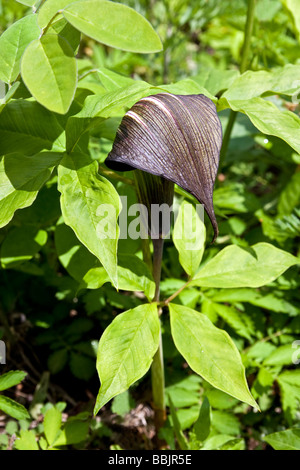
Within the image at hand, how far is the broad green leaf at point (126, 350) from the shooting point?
87 centimetres

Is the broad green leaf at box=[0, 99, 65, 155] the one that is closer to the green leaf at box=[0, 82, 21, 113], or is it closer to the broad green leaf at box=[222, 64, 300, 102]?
the green leaf at box=[0, 82, 21, 113]

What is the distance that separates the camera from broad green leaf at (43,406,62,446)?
1.16m

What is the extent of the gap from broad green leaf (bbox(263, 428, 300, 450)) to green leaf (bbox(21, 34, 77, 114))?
0.87 metres

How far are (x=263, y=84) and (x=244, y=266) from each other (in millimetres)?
408

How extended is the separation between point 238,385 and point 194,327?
148mm

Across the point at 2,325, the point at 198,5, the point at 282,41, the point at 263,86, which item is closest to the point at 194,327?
the point at 263,86

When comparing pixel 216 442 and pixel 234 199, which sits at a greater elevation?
pixel 234 199

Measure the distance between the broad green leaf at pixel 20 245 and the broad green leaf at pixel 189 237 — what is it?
1.12 ft

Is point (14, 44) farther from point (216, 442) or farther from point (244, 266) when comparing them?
point (216, 442)

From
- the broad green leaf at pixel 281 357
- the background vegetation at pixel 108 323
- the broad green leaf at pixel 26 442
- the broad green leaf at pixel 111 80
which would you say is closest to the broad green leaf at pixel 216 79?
the background vegetation at pixel 108 323

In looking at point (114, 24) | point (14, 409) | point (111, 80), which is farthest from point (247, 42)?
point (14, 409)

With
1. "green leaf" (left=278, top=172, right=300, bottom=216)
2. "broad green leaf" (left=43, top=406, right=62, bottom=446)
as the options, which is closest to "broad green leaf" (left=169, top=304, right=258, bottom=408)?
"broad green leaf" (left=43, top=406, right=62, bottom=446)

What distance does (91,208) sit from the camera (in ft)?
2.56
